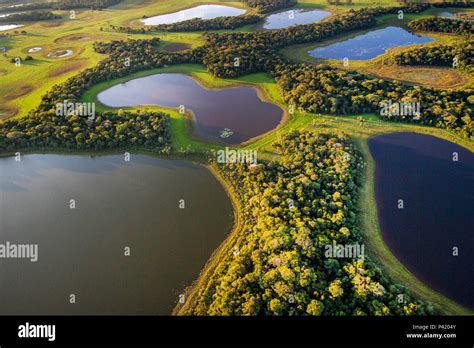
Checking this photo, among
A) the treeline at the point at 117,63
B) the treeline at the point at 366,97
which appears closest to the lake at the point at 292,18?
the treeline at the point at 117,63

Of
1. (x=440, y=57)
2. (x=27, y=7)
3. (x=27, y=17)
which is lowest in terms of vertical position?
(x=440, y=57)

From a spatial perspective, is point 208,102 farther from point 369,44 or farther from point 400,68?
point 369,44

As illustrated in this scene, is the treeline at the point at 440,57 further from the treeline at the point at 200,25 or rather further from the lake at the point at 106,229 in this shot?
the lake at the point at 106,229

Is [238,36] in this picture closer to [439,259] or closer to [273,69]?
[273,69]

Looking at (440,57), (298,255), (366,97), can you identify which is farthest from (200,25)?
(298,255)

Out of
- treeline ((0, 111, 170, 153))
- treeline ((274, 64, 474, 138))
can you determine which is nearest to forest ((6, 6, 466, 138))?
treeline ((274, 64, 474, 138))
